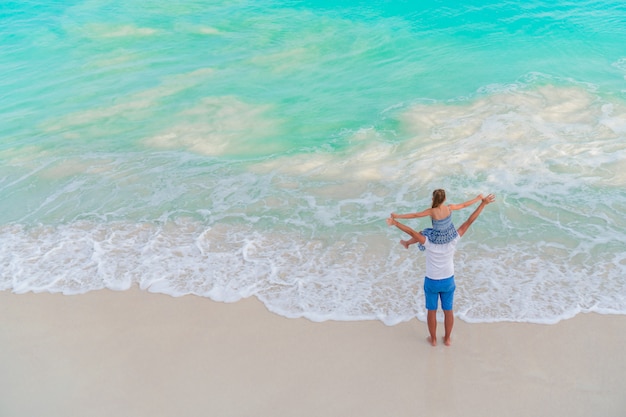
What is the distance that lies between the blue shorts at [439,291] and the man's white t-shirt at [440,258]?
0.06m

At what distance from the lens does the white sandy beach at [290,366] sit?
522 cm

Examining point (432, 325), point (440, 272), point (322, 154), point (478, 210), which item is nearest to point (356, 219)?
point (322, 154)

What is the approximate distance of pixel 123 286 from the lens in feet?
23.0

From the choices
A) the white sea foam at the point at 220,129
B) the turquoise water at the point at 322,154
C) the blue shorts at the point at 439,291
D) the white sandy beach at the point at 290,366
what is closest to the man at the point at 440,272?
the blue shorts at the point at 439,291

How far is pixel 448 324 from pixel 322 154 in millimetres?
5022

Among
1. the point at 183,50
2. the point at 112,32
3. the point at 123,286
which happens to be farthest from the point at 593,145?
the point at 112,32

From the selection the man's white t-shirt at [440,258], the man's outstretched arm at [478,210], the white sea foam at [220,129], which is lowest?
the white sea foam at [220,129]

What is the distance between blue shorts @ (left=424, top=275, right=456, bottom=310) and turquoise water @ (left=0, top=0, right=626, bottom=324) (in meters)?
0.72

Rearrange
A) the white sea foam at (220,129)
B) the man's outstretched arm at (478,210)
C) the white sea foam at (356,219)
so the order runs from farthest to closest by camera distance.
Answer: the white sea foam at (220,129) → the white sea foam at (356,219) → the man's outstretched arm at (478,210)

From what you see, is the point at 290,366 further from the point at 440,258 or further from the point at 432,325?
the point at 440,258

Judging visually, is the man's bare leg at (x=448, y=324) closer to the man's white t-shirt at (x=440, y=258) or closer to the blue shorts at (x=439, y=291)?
the blue shorts at (x=439, y=291)

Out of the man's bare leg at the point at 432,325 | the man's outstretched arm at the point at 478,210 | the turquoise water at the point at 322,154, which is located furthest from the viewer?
the turquoise water at the point at 322,154

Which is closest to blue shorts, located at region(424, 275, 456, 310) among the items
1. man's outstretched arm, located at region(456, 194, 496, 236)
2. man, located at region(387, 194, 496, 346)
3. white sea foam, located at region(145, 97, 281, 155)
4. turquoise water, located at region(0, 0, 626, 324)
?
man, located at region(387, 194, 496, 346)

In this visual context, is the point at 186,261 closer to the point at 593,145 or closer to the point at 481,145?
the point at 481,145
